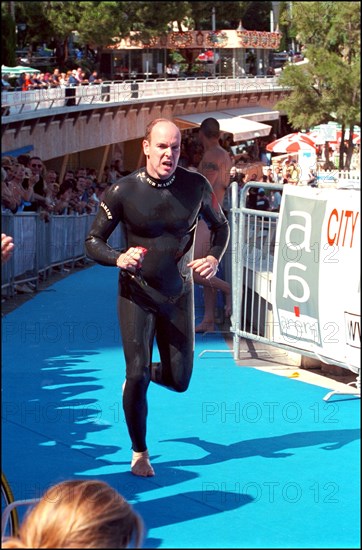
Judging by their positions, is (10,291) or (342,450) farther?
(10,291)

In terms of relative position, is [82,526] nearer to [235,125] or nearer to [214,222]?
[214,222]

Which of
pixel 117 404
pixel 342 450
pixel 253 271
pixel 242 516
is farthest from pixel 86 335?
pixel 242 516

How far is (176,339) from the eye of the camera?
6473 mm

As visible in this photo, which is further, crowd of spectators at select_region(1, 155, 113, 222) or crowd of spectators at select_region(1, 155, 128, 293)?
crowd of spectators at select_region(1, 155, 113, 222)

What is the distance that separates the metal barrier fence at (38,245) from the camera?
1316 centimetres

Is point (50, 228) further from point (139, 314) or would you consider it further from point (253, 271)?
point (139, 314)

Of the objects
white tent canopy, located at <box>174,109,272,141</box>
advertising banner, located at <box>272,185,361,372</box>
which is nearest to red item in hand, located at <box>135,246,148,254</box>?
advertising banner, located at <box>272,185,361,372</box>

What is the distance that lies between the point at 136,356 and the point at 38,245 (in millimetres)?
8140

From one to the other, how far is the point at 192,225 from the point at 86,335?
4607 millimetres

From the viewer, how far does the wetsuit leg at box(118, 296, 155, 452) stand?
6348 millimetres

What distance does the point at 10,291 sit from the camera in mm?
13336

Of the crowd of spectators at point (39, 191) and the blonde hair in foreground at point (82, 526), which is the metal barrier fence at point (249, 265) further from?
the blonde hair in foreground at point (82, 526)

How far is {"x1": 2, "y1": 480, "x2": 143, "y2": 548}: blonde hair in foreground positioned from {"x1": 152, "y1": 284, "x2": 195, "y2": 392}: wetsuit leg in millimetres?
3689

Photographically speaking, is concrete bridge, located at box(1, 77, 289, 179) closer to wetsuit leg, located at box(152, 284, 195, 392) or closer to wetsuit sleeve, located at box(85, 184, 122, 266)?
wetsuit sleeve, located at box(85, 184, 122, 266)
